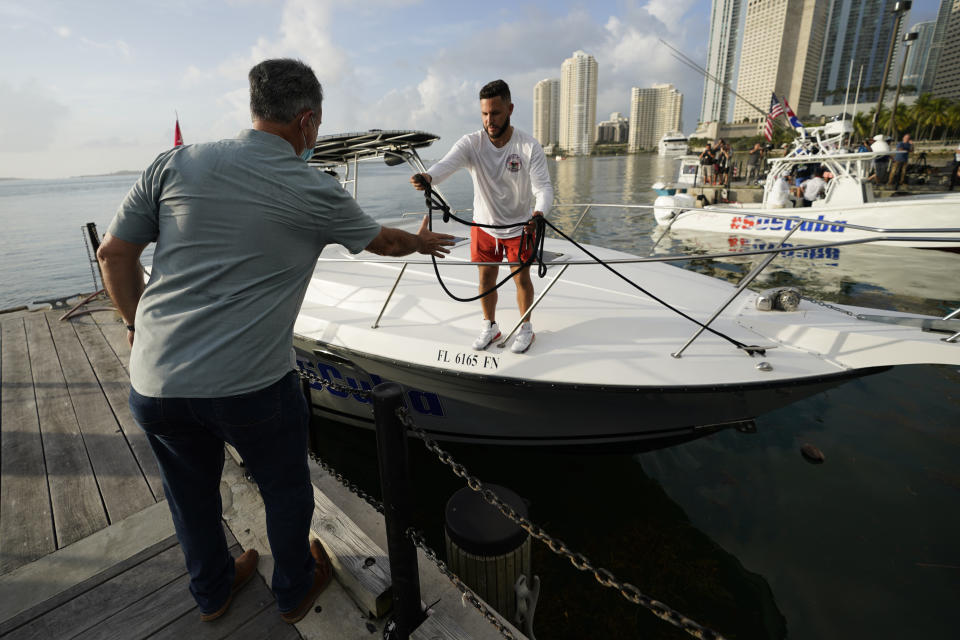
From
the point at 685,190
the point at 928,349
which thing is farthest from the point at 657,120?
the point at 928,349

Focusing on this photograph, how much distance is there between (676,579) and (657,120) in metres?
160

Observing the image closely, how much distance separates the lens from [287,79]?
1.55 m

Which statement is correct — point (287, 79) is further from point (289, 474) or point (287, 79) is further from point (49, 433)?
point (49, 433)

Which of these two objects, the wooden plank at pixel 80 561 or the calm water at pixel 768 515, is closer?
the wooden plank at pixel 80 561

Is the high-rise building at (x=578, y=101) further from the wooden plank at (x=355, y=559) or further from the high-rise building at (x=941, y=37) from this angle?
the wooden plank at (x=355, y=559)

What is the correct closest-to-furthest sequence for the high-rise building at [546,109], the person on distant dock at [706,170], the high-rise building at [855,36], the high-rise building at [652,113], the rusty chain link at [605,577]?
the rusty chain link at [605,577] < the person on distant dock at [706,170] < the high-rise building at [855,36] < the high-rise building at [546,109] < the high-rise building at [652,113]

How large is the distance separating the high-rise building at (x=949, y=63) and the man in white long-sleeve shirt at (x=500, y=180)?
101752mm

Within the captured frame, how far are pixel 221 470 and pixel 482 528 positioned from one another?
118 centimetres

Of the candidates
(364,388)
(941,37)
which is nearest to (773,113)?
(364,388)

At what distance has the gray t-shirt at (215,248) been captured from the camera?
1416mm

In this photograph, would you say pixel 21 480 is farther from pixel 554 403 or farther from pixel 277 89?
pixel 554 403

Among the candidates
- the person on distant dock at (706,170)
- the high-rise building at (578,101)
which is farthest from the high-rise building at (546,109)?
the person on distant dock at (706,170)

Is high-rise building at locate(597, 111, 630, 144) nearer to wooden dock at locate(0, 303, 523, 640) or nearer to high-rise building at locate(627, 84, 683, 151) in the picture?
high-rise building at locate(627, 84, 683, 151)

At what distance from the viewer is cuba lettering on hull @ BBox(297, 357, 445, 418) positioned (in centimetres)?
374
